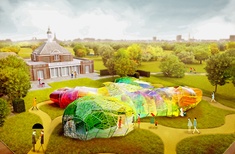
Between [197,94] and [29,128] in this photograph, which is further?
[197,94]

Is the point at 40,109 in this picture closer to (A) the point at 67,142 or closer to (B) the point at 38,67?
(A) the point at 67,142

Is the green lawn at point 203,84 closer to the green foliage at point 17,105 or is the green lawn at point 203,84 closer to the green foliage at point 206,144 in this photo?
the green foliage at point 206,144

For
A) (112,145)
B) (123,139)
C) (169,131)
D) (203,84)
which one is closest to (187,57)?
(203,84)

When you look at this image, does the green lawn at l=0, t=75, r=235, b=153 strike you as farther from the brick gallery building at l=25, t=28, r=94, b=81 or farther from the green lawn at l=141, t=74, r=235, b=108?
the brick gallery building at l=25, t=28, r=94, b=81

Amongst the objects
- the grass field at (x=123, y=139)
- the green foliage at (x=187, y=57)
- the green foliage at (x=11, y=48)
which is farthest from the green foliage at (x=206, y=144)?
the green foliage at (x=11, y=48)

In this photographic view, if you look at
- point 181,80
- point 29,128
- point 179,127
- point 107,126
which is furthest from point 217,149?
point 181,80
